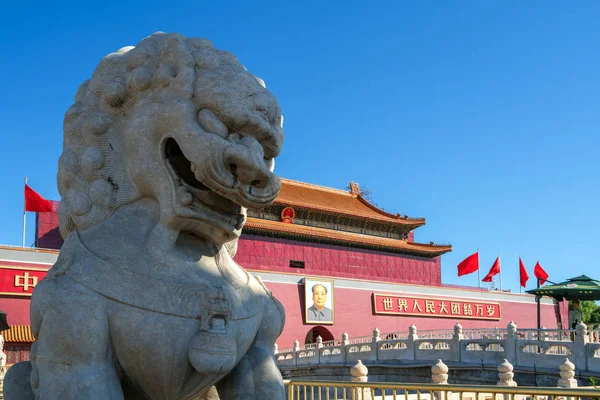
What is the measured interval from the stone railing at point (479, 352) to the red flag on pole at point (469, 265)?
30.2 feet

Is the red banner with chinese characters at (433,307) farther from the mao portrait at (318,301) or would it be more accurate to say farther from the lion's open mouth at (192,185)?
the lion's open mouth at (192,185)

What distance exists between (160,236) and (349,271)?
23.5 metres

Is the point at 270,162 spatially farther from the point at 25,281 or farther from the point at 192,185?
→ the point at 25,281

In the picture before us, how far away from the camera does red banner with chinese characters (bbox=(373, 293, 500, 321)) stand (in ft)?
82.2

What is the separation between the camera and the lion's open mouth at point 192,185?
2488 millimetres

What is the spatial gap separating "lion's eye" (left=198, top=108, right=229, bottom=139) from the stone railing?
1063 centimetres

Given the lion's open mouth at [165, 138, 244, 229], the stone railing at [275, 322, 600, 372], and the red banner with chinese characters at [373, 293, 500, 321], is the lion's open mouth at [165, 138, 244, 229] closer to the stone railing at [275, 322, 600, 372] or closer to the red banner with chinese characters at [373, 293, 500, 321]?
the stone railing at [275, 322, 600, 372]

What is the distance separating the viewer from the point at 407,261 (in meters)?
28.2

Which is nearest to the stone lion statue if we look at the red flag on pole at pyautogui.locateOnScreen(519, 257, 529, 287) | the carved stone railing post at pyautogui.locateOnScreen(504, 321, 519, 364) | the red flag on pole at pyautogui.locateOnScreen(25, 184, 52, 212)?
the carved stone railing post at pyautogui.locateOnScreen(504, 321, 519, 364)

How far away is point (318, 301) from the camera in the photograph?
→ 2291 cm

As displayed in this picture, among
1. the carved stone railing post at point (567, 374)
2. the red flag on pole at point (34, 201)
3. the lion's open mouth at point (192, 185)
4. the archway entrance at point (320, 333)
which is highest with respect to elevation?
the red flag on pole at point (34, 201)

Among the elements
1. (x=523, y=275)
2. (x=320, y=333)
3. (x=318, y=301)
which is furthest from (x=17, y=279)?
(x=523, y=275)

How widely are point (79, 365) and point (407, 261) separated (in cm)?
2665

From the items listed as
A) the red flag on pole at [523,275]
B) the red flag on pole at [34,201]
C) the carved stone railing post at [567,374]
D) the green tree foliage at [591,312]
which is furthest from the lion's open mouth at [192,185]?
the green tree foliage at [591,312]
